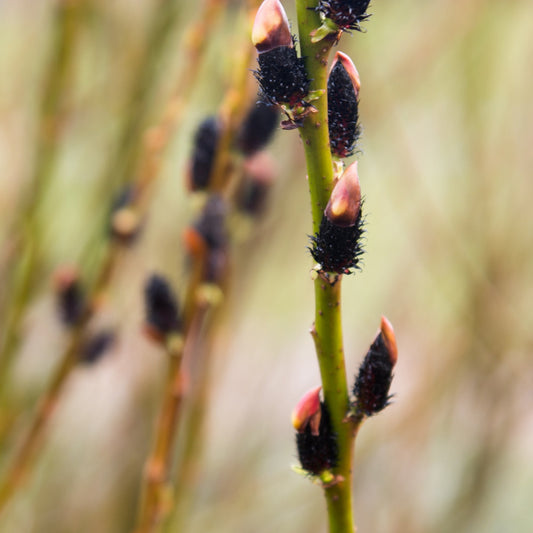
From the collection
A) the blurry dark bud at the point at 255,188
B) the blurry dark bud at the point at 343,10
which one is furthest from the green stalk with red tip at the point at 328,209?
the blurry dark bud at the point at 255,188

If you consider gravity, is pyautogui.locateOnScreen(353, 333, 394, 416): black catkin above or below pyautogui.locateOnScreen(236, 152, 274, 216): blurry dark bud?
below

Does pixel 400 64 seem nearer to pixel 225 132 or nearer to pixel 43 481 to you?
pixel 225 132

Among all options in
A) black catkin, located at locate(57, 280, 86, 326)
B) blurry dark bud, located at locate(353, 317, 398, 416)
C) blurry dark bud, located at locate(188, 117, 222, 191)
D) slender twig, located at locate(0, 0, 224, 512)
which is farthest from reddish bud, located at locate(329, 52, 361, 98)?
black catkin, located at locate(57, 280, 86, 326)

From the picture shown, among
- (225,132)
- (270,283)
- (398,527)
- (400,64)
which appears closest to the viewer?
(225,132)

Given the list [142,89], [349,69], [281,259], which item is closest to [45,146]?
[142,89]

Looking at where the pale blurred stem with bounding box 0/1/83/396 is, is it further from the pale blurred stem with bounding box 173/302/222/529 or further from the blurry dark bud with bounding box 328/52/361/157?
the blurry dark bud with bounding box 328/52/361/157

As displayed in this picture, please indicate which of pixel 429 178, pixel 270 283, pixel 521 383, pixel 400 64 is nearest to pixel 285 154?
pixel 400 64

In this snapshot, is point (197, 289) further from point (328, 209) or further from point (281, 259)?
point (281, 259)
